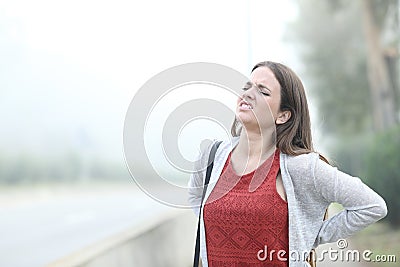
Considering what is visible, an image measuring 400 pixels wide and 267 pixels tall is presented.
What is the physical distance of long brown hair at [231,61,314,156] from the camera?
3074mm

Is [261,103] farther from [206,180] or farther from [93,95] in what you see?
[93,95]

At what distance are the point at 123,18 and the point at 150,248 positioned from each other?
54.2ft

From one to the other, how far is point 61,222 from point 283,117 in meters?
18.4

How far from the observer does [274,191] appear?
2967 millimetres

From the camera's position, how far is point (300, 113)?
10.2 feet

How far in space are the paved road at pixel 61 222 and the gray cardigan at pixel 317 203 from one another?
28.6 feet

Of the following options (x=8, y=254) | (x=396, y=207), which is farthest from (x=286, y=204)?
(x=8, y=254)

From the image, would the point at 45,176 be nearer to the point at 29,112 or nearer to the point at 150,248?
the point at 29,112

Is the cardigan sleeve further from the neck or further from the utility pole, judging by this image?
the utility pole

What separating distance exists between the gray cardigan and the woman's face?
0.15 metres

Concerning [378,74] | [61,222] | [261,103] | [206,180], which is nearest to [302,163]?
[261,103]

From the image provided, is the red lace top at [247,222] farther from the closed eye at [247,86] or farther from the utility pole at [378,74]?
the utility pole at [378,74]

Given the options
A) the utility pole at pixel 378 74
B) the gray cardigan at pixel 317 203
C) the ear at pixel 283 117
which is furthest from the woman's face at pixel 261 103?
the utility pole at pixel 378 74

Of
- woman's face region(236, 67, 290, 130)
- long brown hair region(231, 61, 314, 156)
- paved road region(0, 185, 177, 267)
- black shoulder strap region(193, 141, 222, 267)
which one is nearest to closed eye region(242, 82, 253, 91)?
woman's face region(236, 67, 290, 130)
